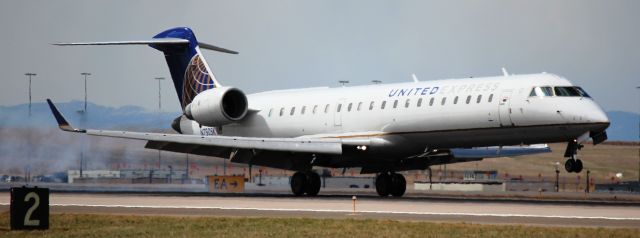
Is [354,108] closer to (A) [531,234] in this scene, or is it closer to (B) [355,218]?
(B) [355,218]

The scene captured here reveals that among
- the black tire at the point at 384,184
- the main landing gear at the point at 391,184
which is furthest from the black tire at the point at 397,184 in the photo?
the black tire at the point at 384,184

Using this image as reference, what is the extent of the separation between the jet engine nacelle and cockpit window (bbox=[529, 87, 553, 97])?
41.4ft

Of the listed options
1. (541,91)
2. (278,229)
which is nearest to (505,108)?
(541,91)

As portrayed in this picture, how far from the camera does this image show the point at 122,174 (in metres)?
72.2

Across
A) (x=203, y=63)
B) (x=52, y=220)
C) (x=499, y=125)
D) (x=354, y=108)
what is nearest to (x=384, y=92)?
(x=354, y=108)

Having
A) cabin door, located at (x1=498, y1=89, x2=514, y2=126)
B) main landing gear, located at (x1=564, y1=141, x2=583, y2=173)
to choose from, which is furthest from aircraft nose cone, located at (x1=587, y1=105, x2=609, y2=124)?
cabin door, located at (x1=498, y1=89, x2=514, y2=126)

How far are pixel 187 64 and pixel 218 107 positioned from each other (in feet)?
14.7

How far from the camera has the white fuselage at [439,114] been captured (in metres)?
38.4

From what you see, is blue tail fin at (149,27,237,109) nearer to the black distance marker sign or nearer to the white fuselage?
the white fuselage

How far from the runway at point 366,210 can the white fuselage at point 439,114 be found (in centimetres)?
325

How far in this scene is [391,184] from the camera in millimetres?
46125

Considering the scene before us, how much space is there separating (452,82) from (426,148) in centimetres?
245

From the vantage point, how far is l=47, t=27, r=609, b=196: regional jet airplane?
3872cm

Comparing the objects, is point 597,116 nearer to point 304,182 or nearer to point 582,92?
point 582,92
